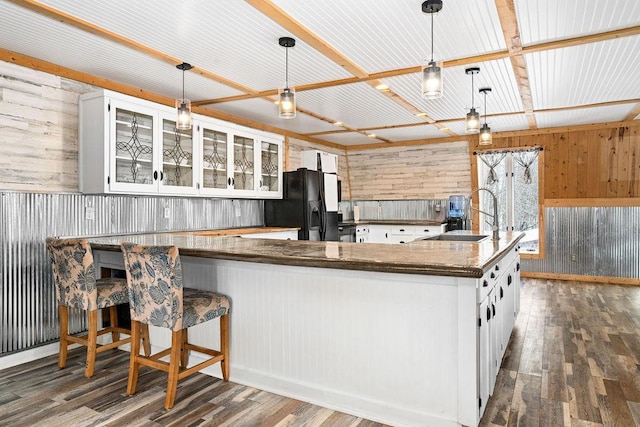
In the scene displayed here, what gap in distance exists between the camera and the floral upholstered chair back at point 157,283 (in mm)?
2352

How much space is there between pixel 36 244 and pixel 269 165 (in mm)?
2995

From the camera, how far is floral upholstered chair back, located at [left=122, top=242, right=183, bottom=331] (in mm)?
2352

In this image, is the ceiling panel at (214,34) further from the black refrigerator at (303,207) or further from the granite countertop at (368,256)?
the black refrigerator at (303,207)

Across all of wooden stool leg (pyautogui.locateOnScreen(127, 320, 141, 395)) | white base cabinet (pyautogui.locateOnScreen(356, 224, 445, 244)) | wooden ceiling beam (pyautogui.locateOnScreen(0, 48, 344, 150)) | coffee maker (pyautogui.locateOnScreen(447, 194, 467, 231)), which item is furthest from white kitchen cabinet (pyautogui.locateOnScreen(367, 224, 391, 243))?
wooden stool leg (pyautogui.locateOnScreen(127, 320, 141, 395))

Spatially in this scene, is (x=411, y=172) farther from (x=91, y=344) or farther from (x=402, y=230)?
(x=91, y=344)

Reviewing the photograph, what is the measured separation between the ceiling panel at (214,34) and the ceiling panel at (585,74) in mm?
1796

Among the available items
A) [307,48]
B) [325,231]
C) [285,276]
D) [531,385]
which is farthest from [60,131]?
[531,385]

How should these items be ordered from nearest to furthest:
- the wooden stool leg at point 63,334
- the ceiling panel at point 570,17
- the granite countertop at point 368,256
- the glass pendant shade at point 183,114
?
1. the granite countertop at point 368,256
2. the ceiling panel at point 570,17
3. the wooden stool leg at point 63,334
4. the glass pendant shade at point 183,114

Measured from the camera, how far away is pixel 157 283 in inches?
94.3

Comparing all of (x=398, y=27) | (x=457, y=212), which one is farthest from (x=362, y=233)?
(x=398, y=27)

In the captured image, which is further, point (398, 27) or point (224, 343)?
point (398, 27)

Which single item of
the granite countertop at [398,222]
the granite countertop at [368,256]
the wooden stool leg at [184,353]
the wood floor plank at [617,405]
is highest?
the granite countertop at [398,222]

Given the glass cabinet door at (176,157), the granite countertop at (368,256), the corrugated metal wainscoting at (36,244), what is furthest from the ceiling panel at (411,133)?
the granite countertop at (368,256)

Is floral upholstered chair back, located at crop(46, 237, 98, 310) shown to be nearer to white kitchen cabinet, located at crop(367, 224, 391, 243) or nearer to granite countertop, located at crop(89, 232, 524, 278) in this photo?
granite countertop, located at crop(89, 232, 524, 278)
